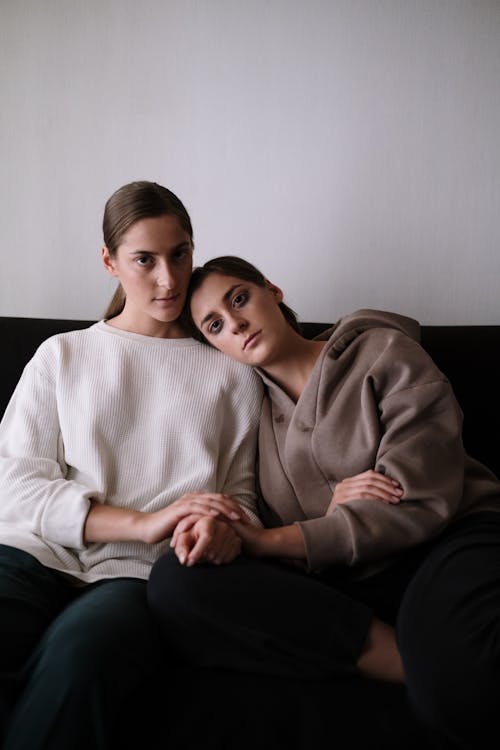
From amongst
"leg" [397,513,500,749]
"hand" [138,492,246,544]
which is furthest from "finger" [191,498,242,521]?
"leg" [397,513,500,749]

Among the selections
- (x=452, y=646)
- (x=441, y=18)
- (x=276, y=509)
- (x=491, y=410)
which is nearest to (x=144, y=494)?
(x=276, y=509)

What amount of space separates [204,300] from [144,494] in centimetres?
39

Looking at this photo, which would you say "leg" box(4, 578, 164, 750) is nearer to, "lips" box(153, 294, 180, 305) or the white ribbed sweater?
the white ribbed sweater

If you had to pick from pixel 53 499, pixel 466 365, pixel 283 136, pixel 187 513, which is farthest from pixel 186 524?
pixel 283 136

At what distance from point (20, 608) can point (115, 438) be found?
37 centimetres

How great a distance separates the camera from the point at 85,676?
0.94 meters

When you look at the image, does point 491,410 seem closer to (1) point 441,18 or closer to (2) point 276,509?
(2) point 276,509

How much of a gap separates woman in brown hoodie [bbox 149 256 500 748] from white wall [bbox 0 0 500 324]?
38 centimetres

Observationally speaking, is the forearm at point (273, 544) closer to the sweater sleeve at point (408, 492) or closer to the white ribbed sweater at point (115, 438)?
the sweater sleeve at point (408, 492)

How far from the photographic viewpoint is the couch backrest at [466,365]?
151cm

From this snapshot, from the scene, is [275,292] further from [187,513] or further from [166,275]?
[187,513]

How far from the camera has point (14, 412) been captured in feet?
4.65

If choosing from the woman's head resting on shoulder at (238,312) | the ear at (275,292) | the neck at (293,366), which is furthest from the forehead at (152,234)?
the neck at (293,366)

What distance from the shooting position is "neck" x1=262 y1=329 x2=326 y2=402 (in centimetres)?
145
